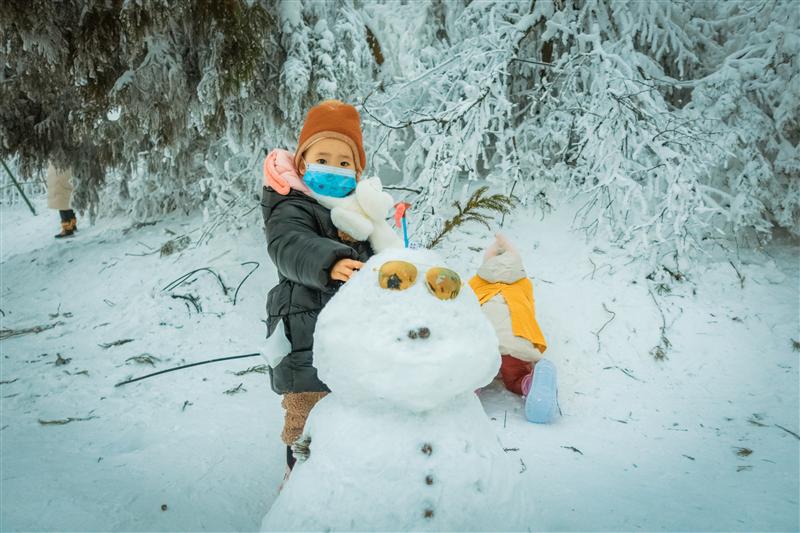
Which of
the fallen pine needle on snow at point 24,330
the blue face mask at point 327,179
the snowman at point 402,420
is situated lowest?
the fallen pine needle on snow at point 24,330

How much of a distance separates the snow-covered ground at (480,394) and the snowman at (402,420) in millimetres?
274

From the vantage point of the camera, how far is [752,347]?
3732 millimetres

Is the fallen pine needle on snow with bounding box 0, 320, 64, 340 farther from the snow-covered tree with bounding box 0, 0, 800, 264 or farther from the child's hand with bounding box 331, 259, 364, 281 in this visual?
the child's hand with bounding box 331, 259, 364, 281

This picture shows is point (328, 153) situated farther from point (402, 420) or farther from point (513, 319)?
point (513, 319)

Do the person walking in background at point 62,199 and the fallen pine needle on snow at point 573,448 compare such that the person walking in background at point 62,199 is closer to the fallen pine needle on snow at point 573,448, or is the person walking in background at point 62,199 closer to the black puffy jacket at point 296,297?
the black puffy jacket at point 296,297

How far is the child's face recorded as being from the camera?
195 centimetres

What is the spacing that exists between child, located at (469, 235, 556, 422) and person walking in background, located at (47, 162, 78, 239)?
6770 mm

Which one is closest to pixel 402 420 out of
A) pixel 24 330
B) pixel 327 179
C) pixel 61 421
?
pixel 327 179

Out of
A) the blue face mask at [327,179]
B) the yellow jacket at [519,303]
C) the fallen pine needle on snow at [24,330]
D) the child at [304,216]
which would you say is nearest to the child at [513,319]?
the yellow jacket at [519,303]

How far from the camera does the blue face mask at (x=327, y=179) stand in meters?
1.93

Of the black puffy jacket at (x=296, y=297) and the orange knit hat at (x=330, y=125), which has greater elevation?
the orange knit hat at (x=330, y=125)

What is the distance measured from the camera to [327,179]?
1.93 metres

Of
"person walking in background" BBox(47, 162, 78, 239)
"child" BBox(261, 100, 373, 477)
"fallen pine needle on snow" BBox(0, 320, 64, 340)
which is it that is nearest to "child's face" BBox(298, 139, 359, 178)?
"child" BBox(261, 100, 373, 477)

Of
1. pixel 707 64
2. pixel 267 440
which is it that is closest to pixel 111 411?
pixel 267 440
